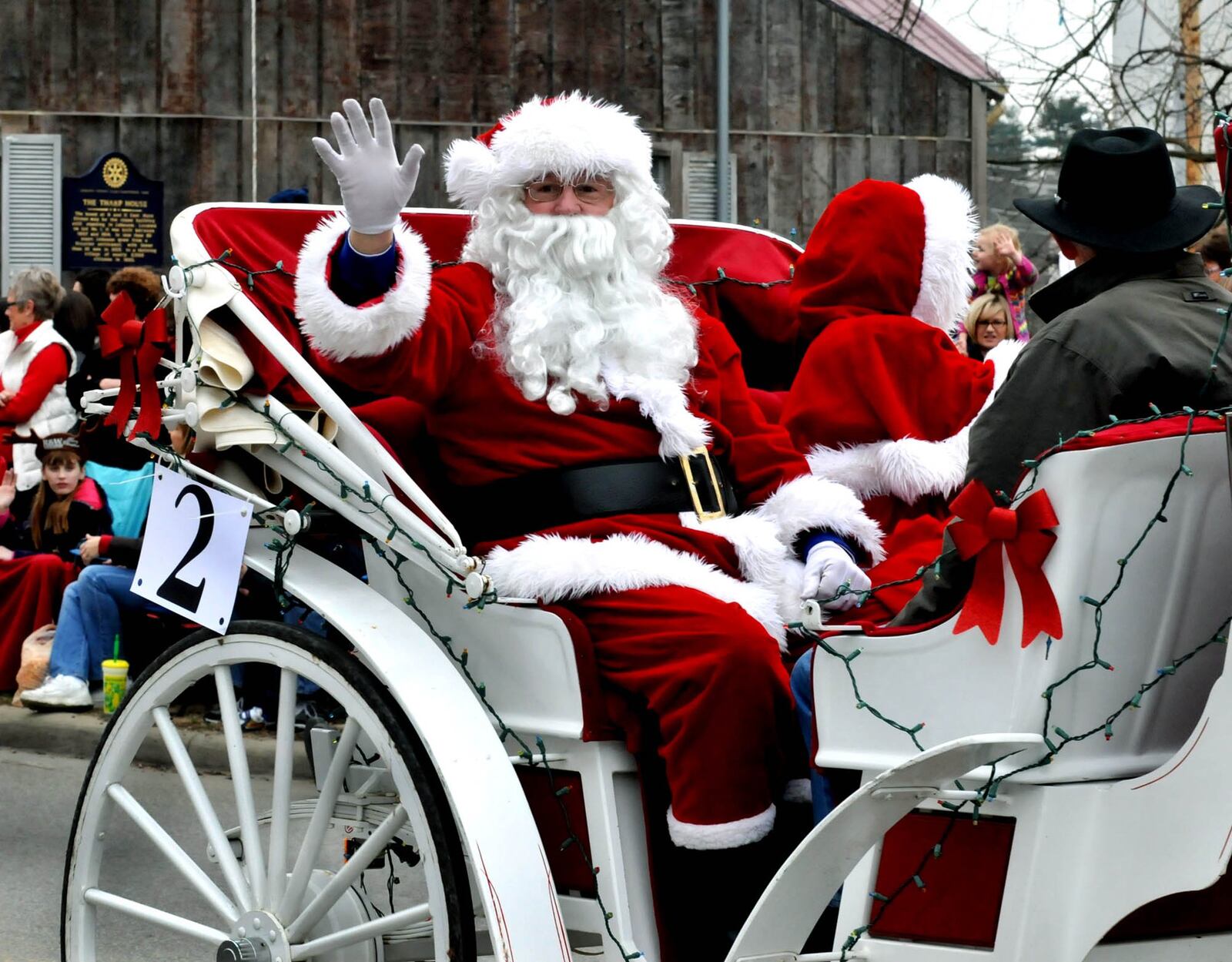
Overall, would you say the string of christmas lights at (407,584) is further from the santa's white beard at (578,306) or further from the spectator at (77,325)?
the spectator at (77,325)

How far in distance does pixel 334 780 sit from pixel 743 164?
1021 centimetres

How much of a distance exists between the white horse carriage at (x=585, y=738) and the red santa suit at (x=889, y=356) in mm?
940

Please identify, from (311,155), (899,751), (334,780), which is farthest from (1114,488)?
(311,155)

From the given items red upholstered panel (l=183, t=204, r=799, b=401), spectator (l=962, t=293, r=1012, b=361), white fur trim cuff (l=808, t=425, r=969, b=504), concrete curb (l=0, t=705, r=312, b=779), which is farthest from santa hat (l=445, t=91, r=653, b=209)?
concrete curb (l=0, t=705, r=312, b=779)

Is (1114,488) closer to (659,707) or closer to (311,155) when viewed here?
(659,707)

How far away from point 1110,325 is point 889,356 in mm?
1310

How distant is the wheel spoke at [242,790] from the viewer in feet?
9.70

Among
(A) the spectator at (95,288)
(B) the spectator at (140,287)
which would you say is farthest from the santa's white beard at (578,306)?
(A) the spectator at (95,288)

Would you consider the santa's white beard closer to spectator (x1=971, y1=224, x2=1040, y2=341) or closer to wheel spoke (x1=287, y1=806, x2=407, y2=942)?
wheel spoke (x1=287, y1=806, x2=407, y2=942)

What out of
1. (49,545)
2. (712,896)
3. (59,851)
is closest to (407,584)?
(712,896)

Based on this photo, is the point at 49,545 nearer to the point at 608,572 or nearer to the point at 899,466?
the point at 899,466

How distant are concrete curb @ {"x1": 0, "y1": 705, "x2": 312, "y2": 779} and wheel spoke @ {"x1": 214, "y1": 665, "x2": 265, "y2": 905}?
2.98 meters

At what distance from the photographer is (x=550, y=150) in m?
3.33

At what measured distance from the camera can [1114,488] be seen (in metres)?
2.16
